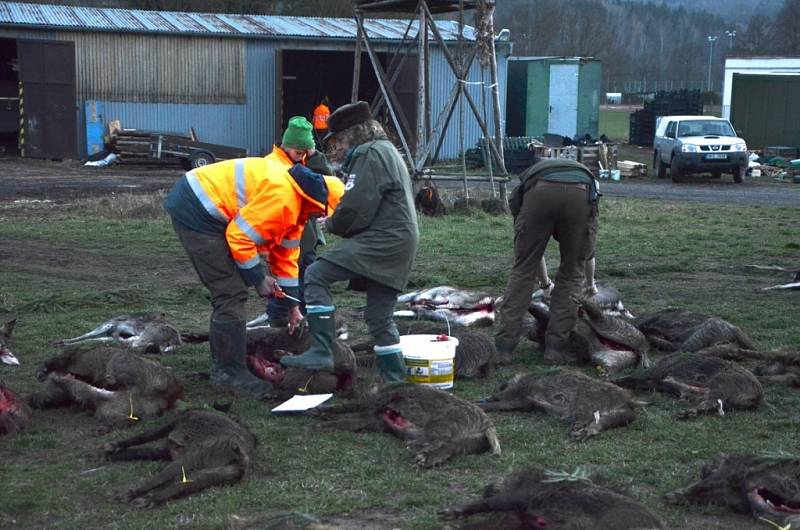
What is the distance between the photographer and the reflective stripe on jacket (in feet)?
22.7

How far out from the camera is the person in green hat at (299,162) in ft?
24.3

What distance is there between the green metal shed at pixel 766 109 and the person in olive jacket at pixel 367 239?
119 feet

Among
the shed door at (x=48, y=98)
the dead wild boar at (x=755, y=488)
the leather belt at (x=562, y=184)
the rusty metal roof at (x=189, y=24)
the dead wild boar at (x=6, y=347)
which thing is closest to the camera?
the dead wild boar at (x=755, y=488)

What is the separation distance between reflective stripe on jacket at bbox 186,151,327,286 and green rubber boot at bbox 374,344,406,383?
0.94 metres

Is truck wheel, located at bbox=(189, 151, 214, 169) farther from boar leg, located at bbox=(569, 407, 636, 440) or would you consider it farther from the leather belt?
boar leg, located at bbox=(569, 407, 636, 440)

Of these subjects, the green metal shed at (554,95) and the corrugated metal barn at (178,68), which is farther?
the green metal shed at (554,95)

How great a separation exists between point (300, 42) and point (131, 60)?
5085 millimetres

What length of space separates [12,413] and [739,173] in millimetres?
25522

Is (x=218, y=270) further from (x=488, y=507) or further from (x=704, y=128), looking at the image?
(x=704, y=128)

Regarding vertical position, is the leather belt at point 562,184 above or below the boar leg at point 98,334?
above

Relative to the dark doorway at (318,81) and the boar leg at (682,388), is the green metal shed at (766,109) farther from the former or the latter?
the boar leg at (682,388)

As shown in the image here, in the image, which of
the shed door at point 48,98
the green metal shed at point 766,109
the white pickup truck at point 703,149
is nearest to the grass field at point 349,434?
the white pickup truck at point 703,149

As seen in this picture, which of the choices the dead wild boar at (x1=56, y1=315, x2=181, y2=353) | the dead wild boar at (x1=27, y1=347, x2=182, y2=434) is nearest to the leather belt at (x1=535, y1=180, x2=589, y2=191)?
the dead wild boar at (x1=56, y1=315, x2=181, y2=353)

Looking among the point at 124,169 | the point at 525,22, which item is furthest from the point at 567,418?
the point at 525,22
